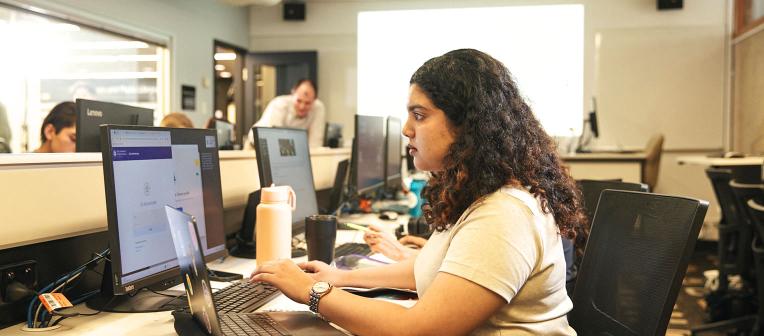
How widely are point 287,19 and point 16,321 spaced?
20.4 feet

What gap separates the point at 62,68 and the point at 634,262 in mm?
5131

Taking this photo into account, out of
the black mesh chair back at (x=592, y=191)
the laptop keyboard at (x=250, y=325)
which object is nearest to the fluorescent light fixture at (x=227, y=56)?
the black mesh chair back at (x=592, y=191)

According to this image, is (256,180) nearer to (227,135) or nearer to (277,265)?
(277,265)

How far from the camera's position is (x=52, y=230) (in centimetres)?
113

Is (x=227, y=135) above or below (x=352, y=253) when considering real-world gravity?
above

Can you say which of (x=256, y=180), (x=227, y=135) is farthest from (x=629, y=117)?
(x=256, y=180)

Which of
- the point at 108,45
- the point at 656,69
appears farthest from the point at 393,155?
the point at 656,69

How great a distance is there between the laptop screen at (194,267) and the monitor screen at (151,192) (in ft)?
0.60

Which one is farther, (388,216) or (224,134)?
(224,134)

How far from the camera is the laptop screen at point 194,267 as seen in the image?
832 mm

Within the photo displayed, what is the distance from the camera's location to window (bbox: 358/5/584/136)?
628cm

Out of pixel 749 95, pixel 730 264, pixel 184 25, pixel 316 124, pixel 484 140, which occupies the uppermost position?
pixel 184 25

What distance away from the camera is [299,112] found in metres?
5.02

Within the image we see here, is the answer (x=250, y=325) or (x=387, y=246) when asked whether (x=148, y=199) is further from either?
(x=387, y=246)
